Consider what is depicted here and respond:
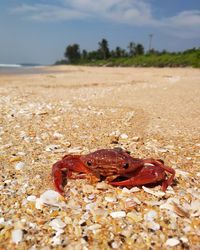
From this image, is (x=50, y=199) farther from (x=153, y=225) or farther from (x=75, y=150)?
(x=75, y=150)

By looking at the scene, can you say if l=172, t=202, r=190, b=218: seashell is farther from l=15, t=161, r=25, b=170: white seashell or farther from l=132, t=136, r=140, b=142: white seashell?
l=132, t=136, r=140, b=142: white seashell

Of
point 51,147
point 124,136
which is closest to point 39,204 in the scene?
point 51,147

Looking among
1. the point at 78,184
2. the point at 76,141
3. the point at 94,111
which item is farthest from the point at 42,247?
the point at 94,111

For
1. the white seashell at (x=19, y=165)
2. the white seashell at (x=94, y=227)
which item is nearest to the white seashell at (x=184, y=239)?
the white seashell at (x=94, y=227)

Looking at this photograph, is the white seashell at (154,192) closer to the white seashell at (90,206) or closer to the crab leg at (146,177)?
the crab leg at (146,177)

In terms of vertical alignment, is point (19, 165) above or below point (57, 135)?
above

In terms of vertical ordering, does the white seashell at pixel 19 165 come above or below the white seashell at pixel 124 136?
above
